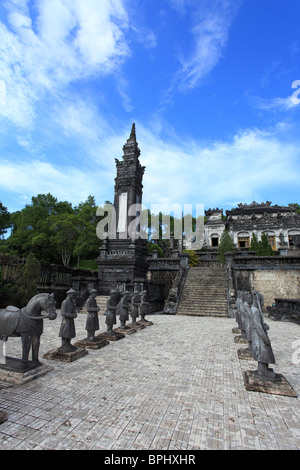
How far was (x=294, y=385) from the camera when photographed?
4.20 meters

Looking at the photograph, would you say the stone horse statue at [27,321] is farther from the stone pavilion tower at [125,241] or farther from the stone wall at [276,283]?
the stone wall at [276,283]

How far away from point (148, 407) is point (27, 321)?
2.45 meters

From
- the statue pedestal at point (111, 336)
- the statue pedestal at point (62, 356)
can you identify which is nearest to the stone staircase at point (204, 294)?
the statue pedestal at point (111, 336)

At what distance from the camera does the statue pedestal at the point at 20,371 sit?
3.93 meters

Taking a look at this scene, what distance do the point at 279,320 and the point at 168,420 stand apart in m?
11.9

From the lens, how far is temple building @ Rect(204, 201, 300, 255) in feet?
136

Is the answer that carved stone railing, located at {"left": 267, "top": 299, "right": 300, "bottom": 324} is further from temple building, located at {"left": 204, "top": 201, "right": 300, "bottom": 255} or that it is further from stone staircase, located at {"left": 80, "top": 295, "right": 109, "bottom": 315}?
temple building, located at {"left": 204, "top": 201, "right": 300, "bottom": 255}

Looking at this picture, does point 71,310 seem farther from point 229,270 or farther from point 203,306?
point 229,270

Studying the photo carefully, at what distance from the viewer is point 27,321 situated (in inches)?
167

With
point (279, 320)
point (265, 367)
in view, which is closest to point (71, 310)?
point (265, 367)

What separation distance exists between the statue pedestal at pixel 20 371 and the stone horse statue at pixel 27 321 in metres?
0.11

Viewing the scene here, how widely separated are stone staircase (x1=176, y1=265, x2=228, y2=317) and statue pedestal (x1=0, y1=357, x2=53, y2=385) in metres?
10.5

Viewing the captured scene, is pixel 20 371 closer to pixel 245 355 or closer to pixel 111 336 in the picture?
pixel 111 336

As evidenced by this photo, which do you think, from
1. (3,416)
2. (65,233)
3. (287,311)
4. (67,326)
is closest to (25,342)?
(67,326)
